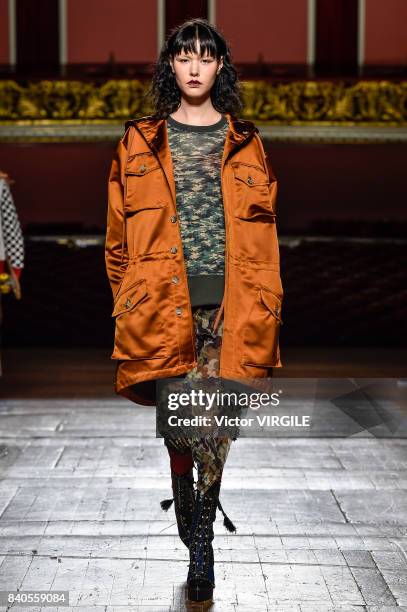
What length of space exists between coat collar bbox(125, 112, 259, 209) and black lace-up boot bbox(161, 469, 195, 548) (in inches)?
31.3

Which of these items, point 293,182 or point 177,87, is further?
point 293,182

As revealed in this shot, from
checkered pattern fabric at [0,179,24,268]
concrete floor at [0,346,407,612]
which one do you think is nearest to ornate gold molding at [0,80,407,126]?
checkered pattern fabric at [0,179,24,268]

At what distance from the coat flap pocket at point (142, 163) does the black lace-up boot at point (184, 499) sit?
0.85 metres

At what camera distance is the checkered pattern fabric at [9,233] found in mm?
6781

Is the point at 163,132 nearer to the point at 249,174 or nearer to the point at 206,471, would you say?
the point at 249,174

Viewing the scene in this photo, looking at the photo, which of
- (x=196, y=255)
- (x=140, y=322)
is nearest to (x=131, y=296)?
(x=140, y=322)

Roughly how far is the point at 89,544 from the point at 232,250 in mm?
1114

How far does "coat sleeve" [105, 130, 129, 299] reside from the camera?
318 centimetres

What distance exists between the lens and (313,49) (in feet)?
35.7

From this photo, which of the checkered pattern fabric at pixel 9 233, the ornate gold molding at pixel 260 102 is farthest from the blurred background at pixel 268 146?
the checkered pattern fabric at pixel 9 233

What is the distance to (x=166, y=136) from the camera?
3182 millimetres

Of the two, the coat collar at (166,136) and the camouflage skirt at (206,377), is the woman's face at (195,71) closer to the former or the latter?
the coat collar at (166,136)

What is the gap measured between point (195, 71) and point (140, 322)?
70 cm

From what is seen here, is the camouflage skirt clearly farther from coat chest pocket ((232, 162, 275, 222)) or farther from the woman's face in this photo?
the woman's face
